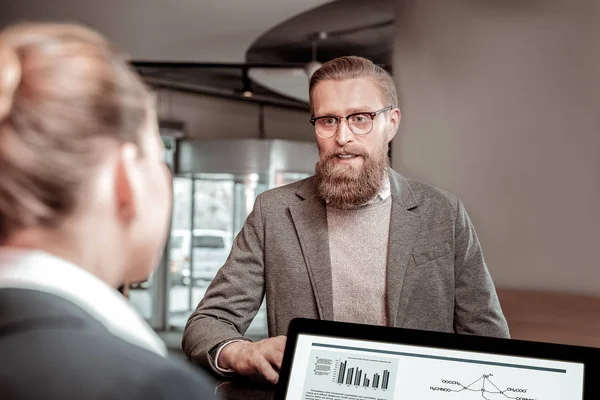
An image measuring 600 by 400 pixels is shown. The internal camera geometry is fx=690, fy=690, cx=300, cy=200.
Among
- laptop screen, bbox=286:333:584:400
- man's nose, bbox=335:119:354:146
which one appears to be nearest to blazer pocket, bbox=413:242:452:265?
man's nose, bbox=335:119:354:146

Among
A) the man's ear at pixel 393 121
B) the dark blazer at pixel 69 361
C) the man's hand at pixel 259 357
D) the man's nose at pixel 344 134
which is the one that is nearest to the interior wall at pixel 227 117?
the man's ear at pixel 393 121

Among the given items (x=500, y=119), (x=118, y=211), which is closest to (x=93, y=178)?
(x=118, y=211)

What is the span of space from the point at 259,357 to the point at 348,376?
0.29 metres

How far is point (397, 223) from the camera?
1.85 meters

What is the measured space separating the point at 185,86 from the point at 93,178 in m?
10.4

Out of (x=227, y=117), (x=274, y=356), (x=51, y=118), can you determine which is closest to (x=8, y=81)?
(x=51, y=118)

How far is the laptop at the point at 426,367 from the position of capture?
1.14 m

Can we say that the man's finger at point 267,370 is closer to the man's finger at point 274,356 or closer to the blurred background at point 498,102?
the man's finger at point 274,356

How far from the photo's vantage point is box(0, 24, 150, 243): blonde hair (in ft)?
1.90

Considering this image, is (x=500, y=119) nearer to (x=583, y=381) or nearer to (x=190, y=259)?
(x=583, y=381)

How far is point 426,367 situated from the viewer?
1.18 meters

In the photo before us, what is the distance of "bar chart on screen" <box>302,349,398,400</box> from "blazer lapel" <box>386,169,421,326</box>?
0.56m

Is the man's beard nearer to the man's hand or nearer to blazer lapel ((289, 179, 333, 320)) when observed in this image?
blazer lapel ((289, 179, 333, 320))

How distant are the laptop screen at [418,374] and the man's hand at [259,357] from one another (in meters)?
0.19
